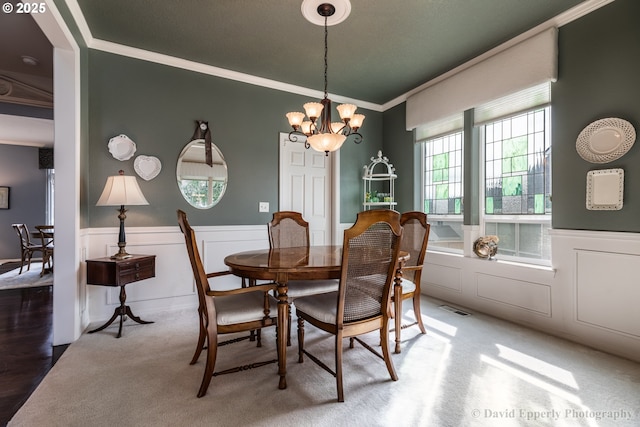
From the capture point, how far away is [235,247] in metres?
3.70

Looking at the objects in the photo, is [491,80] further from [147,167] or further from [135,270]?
[135,270]

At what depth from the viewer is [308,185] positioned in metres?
4.25

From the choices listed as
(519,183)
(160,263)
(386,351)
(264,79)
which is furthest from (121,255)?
(519,183)

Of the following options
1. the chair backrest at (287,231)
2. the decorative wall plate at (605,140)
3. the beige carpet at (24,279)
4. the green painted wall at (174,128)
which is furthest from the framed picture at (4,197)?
the decorative wall plate at (605,140)

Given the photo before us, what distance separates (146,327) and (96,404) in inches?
48.0

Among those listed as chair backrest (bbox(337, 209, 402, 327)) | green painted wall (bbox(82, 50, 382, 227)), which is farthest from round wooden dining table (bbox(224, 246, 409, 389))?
green painted wall (bbox(82, 50, 382, 227))

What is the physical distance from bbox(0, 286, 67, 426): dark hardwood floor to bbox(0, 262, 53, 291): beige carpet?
0.59 meters

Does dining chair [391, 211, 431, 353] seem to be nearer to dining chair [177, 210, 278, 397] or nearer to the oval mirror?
dining chair [177, 210, 278, 397]

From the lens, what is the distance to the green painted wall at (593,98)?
7.47 feet

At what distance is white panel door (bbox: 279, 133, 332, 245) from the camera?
404 centimetres

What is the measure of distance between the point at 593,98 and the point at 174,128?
4017 millimetres

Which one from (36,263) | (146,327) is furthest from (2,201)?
(146,327)

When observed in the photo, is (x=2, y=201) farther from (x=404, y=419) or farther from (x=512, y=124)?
(x=512, y=124)

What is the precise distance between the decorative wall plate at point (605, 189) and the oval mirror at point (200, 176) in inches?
142
